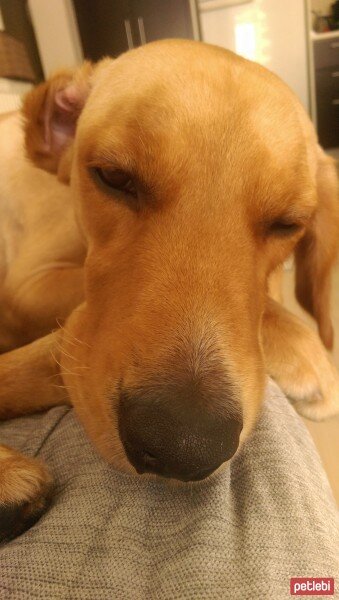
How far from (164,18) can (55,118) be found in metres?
5.14

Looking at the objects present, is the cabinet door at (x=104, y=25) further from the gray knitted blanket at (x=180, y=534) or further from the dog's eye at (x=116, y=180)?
the gray knitted blanket at (x=180, y=534)

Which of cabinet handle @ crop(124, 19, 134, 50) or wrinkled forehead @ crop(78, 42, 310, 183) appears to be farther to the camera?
cabinet handle @ crop(124, 19, 134, 50)

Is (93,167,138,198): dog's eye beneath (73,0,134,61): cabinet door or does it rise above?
beneath

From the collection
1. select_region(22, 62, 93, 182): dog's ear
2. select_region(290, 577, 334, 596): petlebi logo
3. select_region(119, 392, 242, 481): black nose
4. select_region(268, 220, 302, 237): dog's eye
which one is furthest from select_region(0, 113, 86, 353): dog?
select_region(290, 577, 334, 596): petlebi logo

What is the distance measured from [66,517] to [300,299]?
104 cm

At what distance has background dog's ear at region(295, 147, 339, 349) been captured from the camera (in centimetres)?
132

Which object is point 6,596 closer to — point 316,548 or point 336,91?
point 316,548

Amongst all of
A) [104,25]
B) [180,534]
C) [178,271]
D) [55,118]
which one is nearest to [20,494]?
[180,534]

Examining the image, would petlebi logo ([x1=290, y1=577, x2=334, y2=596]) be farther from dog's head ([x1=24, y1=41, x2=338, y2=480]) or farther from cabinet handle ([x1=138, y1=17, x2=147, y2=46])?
cabinet handle ([x1=138, y1=17, x2=147, y2=46])

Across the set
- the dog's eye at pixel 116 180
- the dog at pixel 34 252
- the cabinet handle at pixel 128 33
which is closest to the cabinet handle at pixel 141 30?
the cabinet handle at pixel 128 33

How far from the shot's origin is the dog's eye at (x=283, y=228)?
102 cm

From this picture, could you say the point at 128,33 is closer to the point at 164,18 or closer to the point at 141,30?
the point at 141,30

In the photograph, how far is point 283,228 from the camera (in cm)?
105

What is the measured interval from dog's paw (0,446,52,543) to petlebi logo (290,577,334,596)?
1.27 ft
